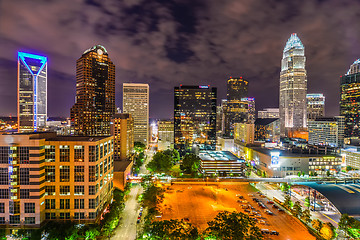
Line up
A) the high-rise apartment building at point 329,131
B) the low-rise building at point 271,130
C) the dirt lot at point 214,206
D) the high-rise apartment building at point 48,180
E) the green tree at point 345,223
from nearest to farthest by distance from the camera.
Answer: the high-rise apartment building at point 48,180, the green tree at point 345,223, the dirt lot at point 214,206, the high-rise apartment building at point 329,131, the low-rise building at point 271,130

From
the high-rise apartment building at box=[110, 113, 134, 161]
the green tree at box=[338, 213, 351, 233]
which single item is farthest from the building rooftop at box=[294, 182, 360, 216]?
the high-rise apartment building at box=[110, 113, 134, 161]

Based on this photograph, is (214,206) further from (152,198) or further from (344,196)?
(344,196)

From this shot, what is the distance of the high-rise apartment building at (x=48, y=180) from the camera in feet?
125

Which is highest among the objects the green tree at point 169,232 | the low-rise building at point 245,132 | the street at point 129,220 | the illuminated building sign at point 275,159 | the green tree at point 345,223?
the low-rise building at point 245,132

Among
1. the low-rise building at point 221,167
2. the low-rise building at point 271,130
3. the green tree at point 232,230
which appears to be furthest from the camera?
the low-rise building at point 271,130

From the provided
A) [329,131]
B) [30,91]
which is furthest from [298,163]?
[30,91]

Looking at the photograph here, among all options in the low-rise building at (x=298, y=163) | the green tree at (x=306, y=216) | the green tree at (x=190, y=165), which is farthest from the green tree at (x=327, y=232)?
the green tree at (x=190, y=165)

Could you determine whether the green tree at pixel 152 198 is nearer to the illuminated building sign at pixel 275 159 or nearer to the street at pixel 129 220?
the street at pixel 129 220

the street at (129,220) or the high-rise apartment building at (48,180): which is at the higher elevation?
the high-rise apartment building at (48,180)

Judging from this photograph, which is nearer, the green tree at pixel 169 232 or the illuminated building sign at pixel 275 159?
the green tree at pixel 169 232

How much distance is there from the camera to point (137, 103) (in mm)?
164875

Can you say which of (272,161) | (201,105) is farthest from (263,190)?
(201,105)

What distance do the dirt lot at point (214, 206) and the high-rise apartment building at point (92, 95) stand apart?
289 ft

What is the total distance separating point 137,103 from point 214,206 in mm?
126135
